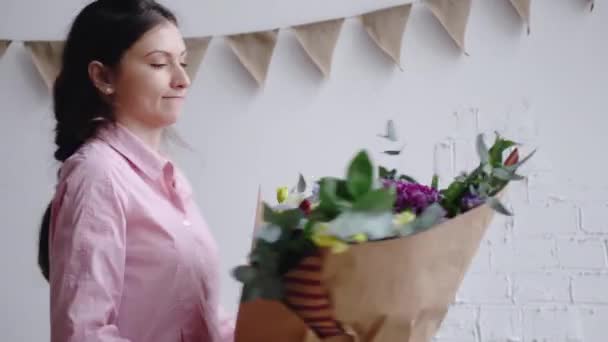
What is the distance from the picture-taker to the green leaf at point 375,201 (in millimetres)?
492

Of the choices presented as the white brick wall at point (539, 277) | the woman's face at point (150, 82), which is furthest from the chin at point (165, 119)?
the white brick wall at point (539, 277)

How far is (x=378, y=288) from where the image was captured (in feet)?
1.75

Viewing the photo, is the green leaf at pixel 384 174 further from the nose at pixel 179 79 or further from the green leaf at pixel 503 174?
the nose at pixel 179 79

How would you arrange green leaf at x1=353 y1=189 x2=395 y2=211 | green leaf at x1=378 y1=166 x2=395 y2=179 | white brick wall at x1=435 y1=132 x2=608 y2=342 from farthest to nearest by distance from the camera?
white brick wall at x1=435 y1=132 x2=608 y2=342 < green leaf at x1=378 y1=166 x2=395 y2=179 < green leaf at x1=353 y1=189 x2=395 y2=211

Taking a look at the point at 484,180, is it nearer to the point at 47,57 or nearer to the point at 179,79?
the point at 179,79

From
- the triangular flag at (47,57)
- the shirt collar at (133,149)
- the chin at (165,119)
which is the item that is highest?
the triangular flag at (47,57)

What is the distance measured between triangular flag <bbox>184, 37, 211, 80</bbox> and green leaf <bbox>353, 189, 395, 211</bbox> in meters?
1.11

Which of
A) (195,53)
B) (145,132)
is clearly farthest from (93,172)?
(195,53)

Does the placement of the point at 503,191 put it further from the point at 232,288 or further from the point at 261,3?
the point at 261,3

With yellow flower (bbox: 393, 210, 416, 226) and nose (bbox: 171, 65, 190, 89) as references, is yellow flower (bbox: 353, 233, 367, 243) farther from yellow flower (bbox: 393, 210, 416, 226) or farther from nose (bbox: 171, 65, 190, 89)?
nose (bbox: 171, 65, 190, 89)

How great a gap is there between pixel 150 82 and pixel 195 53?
2.26 ft

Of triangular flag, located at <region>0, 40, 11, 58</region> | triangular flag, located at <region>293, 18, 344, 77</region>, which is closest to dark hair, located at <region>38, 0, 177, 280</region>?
triangular flag, located at <region>293, 18, 344, 77</region>

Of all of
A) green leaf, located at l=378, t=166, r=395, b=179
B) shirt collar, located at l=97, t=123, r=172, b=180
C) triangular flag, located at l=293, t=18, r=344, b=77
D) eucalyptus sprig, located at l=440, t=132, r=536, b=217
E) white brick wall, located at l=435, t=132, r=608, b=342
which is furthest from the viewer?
triangular flag, located at l=293, t=18, r=344, b=77

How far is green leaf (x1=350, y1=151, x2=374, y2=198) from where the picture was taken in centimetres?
51
